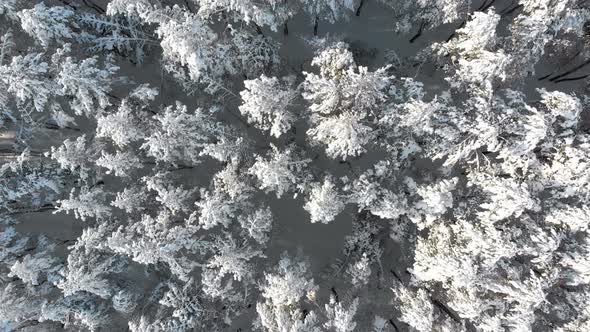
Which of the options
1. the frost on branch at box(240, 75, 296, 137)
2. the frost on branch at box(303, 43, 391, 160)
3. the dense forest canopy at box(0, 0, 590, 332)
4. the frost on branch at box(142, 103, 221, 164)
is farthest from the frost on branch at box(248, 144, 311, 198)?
the frost on branch at box(142, 103, 221, 164)

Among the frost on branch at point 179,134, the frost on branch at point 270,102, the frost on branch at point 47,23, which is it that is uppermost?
the frost on branch at point 270,102

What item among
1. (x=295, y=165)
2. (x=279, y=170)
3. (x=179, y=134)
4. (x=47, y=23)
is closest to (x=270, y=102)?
(x=279, y=170)

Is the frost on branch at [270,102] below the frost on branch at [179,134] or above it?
above

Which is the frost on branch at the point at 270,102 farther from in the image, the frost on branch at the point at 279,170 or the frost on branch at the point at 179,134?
the frost on branch at the point at 179,134

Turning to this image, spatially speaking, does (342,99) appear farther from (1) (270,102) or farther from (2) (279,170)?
(2) (279,170)

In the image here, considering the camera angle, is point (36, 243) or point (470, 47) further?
point (36, 243)

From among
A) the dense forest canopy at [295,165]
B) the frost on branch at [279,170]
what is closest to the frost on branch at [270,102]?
the dense forest canopy at [295,165]

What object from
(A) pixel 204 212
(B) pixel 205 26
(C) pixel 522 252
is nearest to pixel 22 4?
(B) pixel 205 26

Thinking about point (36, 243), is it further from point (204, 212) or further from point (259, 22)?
point (259, 22)

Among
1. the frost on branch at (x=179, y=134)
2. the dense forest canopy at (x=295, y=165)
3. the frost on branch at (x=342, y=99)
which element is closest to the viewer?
the frost on branch at (x=342, y=99)
